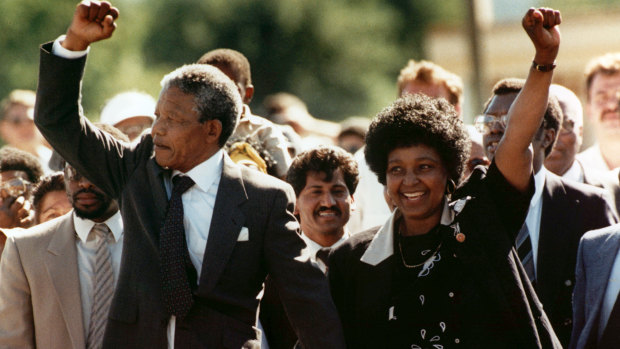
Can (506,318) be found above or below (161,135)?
below

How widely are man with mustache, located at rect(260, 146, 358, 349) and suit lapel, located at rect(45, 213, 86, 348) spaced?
3.97ft

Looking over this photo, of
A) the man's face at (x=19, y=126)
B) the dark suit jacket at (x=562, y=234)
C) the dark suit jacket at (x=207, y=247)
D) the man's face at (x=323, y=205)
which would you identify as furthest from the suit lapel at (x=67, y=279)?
the man's face at (x=19, y=126)

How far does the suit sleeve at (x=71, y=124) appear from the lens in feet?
16.1

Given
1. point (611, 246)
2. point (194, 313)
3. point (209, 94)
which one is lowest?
point (194, 313)

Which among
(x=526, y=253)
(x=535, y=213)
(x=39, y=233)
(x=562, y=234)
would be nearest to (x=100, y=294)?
(x=39, y=233)

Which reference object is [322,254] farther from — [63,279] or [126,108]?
[126,108]

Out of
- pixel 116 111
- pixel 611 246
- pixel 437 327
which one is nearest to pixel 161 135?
pixel 437 327

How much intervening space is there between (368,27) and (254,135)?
115 feet

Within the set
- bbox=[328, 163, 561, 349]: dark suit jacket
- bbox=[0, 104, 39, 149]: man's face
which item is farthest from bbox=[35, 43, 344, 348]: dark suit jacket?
bbox=[0, 104, 39, 149]: man's face

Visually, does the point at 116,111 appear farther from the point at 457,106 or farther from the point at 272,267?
the point at 272,267

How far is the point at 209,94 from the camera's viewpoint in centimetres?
527

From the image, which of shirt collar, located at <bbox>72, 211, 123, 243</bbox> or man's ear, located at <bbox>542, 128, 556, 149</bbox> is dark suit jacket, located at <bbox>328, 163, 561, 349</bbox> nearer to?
man's ear, located at <bbox>542, 128, 556, 149</bbox>

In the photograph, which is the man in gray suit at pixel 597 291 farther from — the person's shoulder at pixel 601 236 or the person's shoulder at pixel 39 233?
the person's shoulder at pixel 39 233

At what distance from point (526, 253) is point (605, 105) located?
2.92 m
